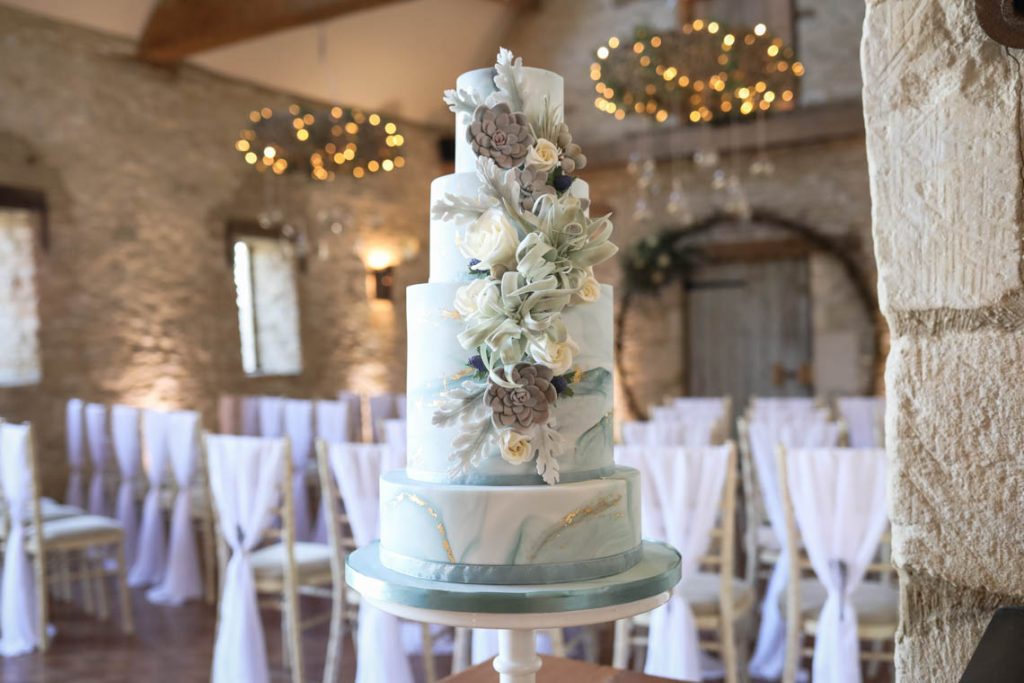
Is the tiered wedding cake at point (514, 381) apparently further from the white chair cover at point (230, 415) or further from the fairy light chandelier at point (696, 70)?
the white chair cover at point (230, 415)

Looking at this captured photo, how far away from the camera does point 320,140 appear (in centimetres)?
672

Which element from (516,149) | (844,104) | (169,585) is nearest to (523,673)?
(516,149)

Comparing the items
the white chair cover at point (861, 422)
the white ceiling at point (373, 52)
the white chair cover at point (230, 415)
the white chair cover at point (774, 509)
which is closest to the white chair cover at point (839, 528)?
the white chair cover at point (774, 509)

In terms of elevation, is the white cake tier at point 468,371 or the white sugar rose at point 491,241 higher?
the white sugar rose at point 491,241

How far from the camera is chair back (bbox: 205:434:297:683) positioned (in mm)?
3793

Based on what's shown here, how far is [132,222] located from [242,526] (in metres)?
4.59

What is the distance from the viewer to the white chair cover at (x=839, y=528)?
3.26 meters

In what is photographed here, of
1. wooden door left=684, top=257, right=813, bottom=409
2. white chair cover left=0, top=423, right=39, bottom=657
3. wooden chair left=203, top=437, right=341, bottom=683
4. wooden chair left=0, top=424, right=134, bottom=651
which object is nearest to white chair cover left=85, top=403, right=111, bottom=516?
wooden chair left=0, top=424, right=134, bottom=651

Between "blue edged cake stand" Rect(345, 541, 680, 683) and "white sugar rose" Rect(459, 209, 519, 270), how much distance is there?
0.48m

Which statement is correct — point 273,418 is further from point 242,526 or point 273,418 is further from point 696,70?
point 696,70

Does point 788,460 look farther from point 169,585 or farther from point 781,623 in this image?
point 169,585

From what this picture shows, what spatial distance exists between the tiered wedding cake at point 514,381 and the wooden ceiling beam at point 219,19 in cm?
675

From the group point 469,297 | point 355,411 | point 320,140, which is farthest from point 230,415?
point 469,297

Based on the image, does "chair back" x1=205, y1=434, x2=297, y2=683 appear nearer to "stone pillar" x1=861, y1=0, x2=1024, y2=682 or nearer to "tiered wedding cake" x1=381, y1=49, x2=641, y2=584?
"tiered wedding cake" x1=381, y1=49, x2=641, y2=584
